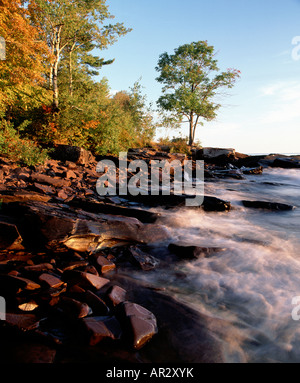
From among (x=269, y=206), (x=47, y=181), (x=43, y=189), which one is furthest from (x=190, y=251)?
(x=269, y=206)

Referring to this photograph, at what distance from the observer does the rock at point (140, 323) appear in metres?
1.88

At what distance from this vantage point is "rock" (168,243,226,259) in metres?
3.62

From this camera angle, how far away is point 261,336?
216 cm

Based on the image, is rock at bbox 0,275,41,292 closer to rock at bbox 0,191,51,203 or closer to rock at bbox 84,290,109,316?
rock at bbox 84,290,109,316

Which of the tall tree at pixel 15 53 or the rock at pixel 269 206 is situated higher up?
the tall tree at pixel 15 53

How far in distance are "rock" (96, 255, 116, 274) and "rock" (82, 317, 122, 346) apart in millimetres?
971

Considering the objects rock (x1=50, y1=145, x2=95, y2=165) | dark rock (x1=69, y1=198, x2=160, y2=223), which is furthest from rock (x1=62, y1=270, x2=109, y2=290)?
rock (x1=50, y1=145, x2=95, y2=165)

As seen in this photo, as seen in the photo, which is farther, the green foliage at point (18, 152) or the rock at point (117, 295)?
the green foliage at point (18, 152)

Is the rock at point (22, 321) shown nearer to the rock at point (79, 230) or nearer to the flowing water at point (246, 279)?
the rock at point (79, 230)

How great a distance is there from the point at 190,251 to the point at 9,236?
2.67 metres

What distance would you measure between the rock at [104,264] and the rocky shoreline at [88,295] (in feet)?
0.04

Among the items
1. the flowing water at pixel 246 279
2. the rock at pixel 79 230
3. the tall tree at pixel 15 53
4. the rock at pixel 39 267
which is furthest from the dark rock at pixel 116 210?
the tall tree at pixel 15 53

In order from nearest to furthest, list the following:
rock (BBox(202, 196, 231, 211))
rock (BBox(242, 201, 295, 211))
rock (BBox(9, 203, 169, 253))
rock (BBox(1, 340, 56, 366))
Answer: rock (BBox(1, 340, 56, 366))
rock (BBox(9, 203, 169, 253))
rock (BBox(202, 196, 231, 211))
rock (BBox(242, 201, 295, 211))

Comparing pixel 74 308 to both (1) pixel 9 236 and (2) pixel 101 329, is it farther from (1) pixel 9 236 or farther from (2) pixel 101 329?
(1) pixel 9 236
